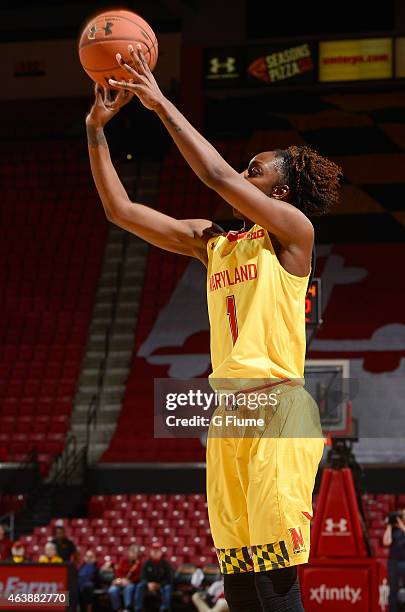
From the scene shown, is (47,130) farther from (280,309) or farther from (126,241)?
(280,309)

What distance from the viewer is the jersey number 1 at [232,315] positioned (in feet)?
10.6

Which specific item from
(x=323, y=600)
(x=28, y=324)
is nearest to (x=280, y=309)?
(x=323, y=600)

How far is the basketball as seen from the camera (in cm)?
346

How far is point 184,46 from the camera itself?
1900 centimetres

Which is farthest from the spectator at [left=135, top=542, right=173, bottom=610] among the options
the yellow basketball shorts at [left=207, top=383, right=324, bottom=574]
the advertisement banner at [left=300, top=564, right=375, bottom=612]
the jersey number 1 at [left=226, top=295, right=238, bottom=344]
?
the jersey number 1 at [left=226, top=295, right=238, bottom=344]

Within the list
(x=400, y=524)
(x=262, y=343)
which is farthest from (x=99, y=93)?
(x=400, y=524)

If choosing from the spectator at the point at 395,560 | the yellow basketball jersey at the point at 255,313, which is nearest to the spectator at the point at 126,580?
the spectator at the point at 395,560

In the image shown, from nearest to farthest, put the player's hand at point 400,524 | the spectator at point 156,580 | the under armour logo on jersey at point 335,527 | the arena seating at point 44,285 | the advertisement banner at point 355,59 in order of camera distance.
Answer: the under armour logo on jersey at point 335,527 → the player's hand at point 400,524 → the spectator at point 156,580 → the arena seating at point 44,285 → the advertisement banner at point 355,59

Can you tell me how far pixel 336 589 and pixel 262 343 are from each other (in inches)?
208

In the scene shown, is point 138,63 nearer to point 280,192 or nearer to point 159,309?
point 280,192

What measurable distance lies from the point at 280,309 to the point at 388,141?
1549cm

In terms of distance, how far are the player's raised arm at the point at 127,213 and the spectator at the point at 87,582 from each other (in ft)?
27.0

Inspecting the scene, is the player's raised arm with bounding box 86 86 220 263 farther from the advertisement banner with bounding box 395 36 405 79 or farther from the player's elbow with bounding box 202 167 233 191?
the advertisement banner with bounding box 395 36 405 79

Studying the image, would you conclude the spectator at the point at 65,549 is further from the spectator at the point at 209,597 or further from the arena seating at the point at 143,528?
the spectator at the point at 209,597
